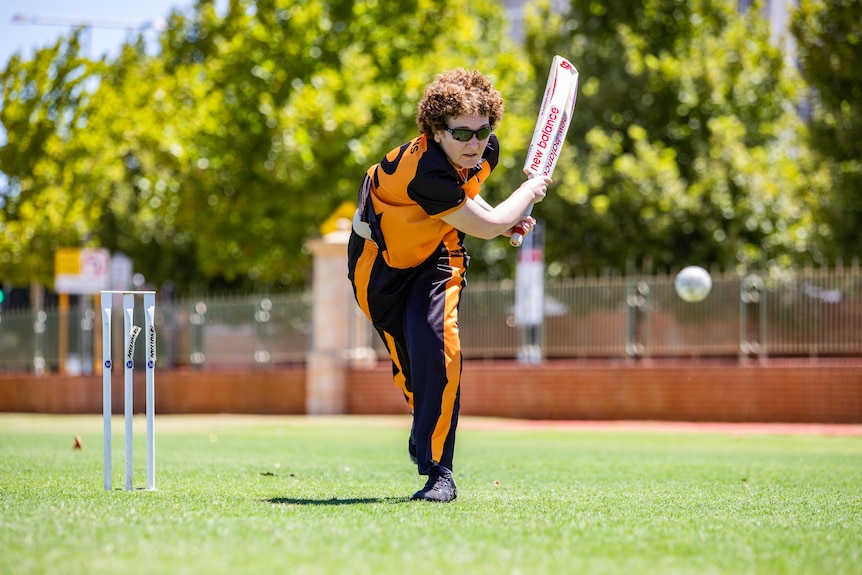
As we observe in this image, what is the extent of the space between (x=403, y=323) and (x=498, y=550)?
2015 mm

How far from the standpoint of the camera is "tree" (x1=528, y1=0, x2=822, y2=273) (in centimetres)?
2564

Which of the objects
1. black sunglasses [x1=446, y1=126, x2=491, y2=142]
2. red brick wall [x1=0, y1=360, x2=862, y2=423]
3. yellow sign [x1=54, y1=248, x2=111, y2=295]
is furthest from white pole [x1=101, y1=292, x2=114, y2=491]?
yellow sign [x1=54, y1=248, x2=111, y2=295]

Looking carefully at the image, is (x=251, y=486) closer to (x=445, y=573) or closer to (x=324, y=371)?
(x=445, y=573)

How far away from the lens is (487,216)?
18.4 ft

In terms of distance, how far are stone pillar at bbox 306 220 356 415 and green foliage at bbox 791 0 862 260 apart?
26.2ft

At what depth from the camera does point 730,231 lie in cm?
2562

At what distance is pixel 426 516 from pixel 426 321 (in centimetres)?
106

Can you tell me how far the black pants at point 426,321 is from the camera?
5.63 metres

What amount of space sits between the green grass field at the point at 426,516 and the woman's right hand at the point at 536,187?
1431 millimetres

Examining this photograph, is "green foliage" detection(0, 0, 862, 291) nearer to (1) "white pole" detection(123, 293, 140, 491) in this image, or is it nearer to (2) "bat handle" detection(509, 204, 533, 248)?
(2) "bat handle" detection(509, 204, 533, 248)

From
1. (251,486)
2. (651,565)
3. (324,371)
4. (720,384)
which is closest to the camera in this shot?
Result: (651,565)

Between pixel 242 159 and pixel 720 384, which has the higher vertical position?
pixel 242 159

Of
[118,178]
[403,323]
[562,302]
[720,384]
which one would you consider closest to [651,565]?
[403,323]

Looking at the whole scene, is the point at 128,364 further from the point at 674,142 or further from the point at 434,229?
the point at 674,142
